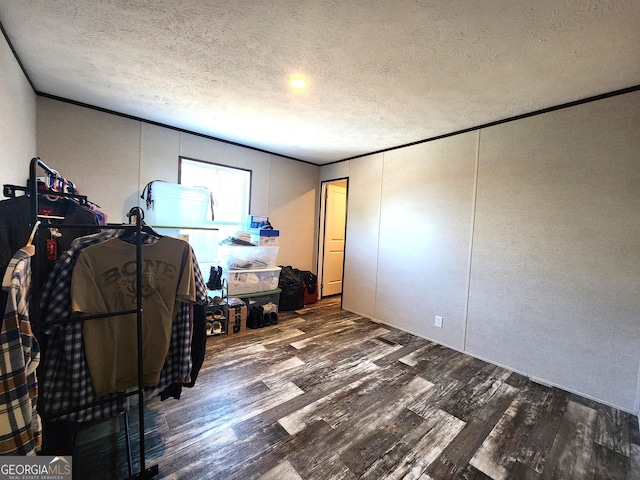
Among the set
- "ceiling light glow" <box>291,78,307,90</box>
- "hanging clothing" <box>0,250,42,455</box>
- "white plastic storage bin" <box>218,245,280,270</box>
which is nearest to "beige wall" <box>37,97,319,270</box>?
"white plastic storage bin" <box>218,245,280,270</box>

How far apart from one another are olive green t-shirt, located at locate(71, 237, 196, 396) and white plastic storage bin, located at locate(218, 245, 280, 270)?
7.15ft

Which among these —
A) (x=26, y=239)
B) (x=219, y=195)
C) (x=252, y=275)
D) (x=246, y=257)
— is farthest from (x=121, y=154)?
(x=26, y=239)

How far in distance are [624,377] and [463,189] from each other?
2021 mm

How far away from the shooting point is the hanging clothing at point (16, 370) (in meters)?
0.77

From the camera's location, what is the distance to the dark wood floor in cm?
146

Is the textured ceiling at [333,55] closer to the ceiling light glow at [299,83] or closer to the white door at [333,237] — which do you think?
the ceiling light glow at [299,83]

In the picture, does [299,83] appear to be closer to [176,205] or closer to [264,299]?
[176,205]

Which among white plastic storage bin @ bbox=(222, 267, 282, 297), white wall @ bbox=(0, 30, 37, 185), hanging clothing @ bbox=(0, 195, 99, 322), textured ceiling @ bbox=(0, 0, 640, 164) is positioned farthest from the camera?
white plastic storage bin @ bbox=(222, 267, 282, 297)

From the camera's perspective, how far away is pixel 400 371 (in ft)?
8.14

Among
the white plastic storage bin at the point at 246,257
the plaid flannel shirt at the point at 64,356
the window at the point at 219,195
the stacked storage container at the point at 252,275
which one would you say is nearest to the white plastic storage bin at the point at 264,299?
the stacked storage container at the point at 252,275

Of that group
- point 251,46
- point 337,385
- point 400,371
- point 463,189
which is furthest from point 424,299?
point 251,46

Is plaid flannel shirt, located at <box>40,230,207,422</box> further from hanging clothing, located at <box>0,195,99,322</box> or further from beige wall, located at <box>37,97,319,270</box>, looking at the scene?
beige wall, located at <box>37,97,319,270</box>

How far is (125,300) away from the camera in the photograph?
1.21m

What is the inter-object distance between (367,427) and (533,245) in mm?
2194
